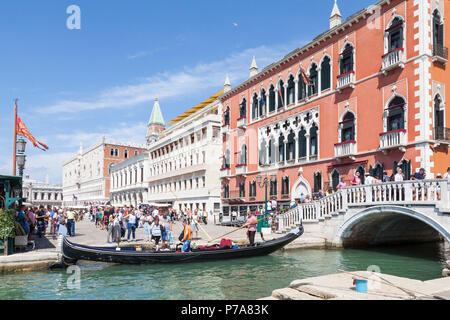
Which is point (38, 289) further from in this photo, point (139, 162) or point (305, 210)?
point (139, 162)

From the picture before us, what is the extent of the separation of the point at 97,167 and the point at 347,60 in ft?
210

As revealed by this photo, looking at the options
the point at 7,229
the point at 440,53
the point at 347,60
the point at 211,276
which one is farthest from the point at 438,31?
the point at 7,229

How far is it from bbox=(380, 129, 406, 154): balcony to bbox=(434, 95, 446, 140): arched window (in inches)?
54.4

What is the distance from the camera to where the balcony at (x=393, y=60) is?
17.7 metres

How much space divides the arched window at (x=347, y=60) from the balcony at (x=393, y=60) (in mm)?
2515

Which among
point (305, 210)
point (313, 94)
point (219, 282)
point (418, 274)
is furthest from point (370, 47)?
point (219, 282)

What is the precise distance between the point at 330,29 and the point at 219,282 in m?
16.6

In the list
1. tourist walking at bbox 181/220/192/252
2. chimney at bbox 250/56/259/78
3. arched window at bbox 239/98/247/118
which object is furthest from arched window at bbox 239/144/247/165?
tourist walking at bbox 181/220/192/252

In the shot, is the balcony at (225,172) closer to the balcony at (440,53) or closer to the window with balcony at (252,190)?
the window with balcony at (252,190)

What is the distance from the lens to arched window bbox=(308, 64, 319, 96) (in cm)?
2333

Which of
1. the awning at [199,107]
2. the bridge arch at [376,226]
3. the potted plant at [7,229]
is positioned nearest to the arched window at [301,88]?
the bridge arch at [376,226]

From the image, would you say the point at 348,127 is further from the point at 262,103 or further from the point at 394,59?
the point at 262,103

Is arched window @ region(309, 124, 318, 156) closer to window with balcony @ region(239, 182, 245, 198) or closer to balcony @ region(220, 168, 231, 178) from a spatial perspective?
window with balcony @ region(239, 182, 245, 198)

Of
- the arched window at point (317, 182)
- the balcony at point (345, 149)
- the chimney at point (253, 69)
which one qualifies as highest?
the chimney at point (253, 69)
